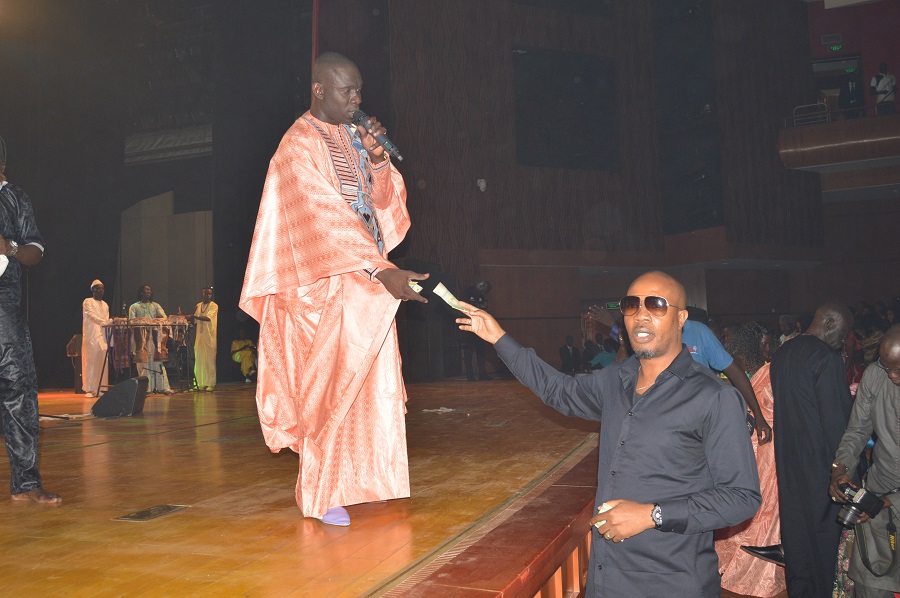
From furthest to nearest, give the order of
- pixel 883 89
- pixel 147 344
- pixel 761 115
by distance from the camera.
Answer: pixel 761 115 → pixel 883 89 → pixel 147 344

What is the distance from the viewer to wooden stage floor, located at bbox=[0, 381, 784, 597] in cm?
212

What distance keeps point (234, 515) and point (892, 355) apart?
257 centimetres

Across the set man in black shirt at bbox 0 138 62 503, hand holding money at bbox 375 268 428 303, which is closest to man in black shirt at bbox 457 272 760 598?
hand holding money at bbox 375 268 428 303

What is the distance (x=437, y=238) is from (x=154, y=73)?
627 cm

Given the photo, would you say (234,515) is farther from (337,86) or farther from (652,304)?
(652,304)

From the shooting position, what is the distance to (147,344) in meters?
10.6

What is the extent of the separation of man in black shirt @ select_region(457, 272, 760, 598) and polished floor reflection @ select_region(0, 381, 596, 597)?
27.5 inches

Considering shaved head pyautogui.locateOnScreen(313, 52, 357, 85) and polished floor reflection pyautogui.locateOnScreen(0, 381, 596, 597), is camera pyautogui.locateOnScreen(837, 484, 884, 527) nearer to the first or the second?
polished floor reflection pyautogui.locateOnScreen(0, 381, 596, 597)

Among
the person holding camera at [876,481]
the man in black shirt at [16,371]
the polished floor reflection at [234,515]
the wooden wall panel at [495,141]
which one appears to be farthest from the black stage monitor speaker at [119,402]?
the wooden wall panel at [495,141]

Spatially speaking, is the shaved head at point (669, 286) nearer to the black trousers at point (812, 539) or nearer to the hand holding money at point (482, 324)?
the hand holding money at point (482, 324)

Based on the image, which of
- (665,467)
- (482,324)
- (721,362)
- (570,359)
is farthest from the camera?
(570,359)

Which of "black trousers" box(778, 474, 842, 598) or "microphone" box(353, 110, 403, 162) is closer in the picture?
"microphone" box(353, 110, 403, 162)

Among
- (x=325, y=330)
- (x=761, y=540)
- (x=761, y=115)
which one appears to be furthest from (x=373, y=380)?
(x=761, y=115)

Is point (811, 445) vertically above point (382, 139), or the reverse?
point (382, 139)
